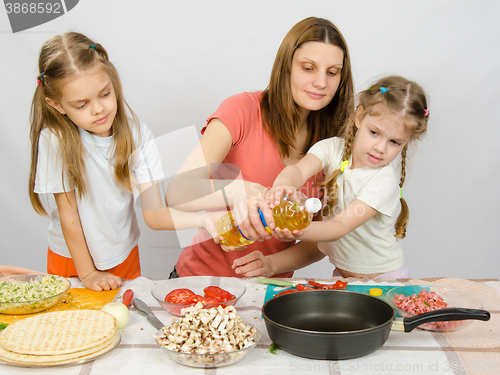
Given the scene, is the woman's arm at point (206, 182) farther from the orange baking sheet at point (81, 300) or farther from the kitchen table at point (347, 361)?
the kitchen table at point (347, 361)

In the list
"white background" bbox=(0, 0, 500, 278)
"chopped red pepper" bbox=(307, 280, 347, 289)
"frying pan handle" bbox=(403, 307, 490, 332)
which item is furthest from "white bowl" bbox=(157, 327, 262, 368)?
"white background" bbox=(0, 0, 500, 278)

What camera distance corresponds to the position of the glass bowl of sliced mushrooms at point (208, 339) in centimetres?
92

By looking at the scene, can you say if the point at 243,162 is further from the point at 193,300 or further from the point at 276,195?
the point at 193,300

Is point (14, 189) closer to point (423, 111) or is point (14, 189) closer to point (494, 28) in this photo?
point (423, 111)

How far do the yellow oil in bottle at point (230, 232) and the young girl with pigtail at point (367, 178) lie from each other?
155mm

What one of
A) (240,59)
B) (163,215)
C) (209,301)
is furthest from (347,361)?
(240,59)

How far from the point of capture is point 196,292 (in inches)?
51.6

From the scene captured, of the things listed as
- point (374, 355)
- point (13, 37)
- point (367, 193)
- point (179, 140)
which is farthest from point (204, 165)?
point (13, 37)

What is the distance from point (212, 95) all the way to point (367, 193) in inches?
52.5

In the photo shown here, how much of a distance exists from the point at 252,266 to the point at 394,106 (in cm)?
73

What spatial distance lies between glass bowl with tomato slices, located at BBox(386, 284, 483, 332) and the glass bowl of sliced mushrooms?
402 millimetres

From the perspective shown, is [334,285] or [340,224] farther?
[340,224]

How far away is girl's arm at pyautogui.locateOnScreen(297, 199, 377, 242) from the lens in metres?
1.48

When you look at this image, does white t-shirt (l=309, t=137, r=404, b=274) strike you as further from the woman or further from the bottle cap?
the bottle cap
